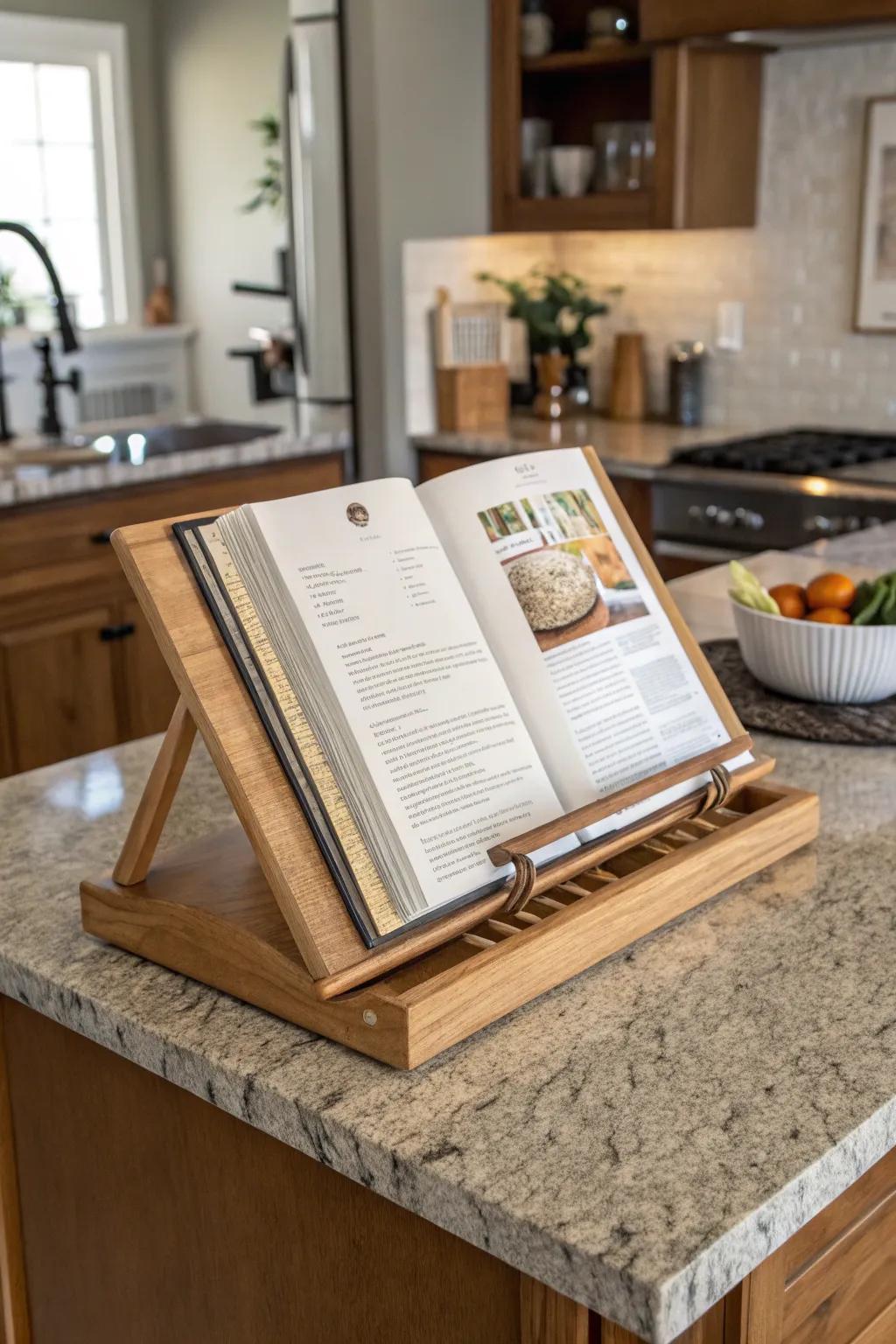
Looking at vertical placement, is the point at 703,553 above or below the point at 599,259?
below

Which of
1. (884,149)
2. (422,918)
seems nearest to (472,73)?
(884,149)

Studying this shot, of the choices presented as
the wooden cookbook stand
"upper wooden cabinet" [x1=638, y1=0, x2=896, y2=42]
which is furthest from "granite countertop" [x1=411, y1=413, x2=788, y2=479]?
the wooden cookbook stand

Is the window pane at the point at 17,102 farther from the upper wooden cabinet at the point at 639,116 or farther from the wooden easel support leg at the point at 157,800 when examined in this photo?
the wooden easel support leg at the point at 157,800

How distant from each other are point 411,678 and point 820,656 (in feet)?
2.28

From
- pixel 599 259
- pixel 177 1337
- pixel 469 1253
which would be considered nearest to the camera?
pixel 469 1253

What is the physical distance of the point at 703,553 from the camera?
Answer: 12.3 ft

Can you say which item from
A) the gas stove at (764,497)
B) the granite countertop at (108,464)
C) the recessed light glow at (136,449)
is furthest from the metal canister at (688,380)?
the recessed light glow at (136,449)

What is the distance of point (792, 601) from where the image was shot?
64.8 inches

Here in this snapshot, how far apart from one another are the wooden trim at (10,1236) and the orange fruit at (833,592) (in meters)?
0.95

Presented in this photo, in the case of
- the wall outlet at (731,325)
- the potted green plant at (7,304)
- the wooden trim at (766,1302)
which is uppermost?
the potted green plant at (7,304)

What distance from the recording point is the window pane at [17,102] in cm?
507

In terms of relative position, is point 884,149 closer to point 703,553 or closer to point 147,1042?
point 703,553

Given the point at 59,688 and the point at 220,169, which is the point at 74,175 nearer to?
the point at 220,169

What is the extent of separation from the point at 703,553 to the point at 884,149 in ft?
4.04
